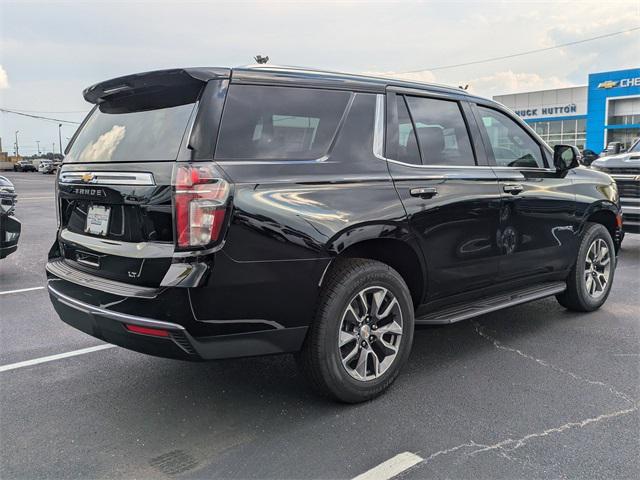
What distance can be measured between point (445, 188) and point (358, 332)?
47.1 inches

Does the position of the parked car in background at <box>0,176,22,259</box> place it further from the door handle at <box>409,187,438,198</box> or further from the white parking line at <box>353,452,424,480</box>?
the white parking line at <box>353,452,424,480</box>

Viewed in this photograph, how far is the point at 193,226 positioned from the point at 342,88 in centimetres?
137

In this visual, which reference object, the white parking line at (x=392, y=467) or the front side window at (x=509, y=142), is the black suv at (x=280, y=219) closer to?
the front side window at (x=509, y=142)

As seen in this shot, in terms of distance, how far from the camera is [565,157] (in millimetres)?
5023

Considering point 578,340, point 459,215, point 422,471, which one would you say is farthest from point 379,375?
point 578,340

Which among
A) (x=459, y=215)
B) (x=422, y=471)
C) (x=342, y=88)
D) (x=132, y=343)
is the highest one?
(x=342, y=88)

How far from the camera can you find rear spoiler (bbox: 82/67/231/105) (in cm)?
296

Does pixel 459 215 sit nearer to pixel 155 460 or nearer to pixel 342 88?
pixel 342 88

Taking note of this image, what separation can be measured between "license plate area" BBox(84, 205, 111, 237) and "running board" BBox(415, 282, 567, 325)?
6.78 feet

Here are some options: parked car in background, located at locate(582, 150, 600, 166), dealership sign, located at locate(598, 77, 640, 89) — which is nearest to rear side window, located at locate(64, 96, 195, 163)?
parked car in background, located at locate(582, 150, 600, 166)

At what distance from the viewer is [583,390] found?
3637 millimetres

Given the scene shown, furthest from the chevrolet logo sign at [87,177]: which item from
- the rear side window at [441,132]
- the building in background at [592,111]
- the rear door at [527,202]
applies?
the building in background at [592,111]

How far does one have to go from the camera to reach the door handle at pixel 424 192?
11.9 ft

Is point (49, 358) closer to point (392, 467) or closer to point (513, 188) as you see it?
point (392, 467)
